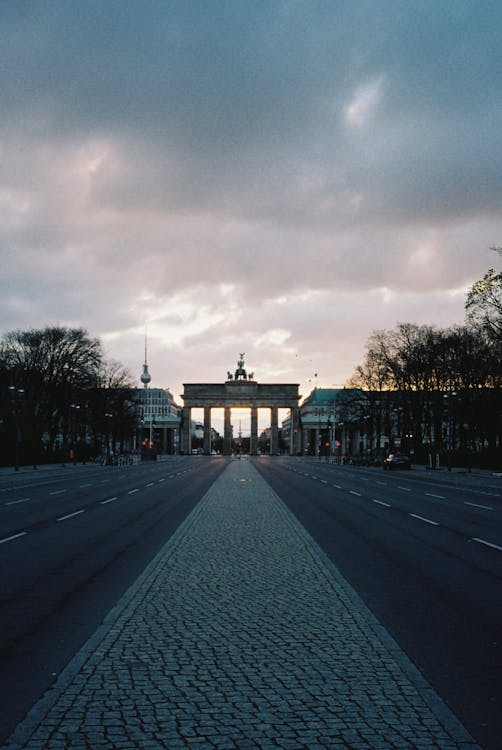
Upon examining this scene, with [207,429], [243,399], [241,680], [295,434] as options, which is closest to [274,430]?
[295,434]

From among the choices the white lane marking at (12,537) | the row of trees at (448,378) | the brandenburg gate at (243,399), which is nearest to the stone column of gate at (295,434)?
the brandenburg gate at (243,399)

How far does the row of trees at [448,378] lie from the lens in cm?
4981

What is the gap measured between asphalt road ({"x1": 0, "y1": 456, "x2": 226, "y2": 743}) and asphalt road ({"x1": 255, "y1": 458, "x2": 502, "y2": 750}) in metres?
2.99

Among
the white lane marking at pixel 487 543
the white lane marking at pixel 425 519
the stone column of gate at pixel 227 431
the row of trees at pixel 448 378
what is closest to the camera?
the white lane marking at pixel 487 543

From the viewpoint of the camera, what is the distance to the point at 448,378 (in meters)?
69.3

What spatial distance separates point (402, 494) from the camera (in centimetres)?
3089

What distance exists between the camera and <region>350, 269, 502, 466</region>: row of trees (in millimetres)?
49812

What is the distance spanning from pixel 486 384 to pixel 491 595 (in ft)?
185

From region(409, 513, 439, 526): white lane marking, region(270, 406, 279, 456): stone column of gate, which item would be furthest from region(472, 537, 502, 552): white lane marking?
region(270, 406, 279, 456): stone column of gate

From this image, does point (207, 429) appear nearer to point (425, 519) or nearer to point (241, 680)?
point (425, 519)

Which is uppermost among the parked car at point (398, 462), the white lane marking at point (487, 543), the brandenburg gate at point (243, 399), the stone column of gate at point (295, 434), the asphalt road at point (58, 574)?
the brandenburg gate at point (243, 399)

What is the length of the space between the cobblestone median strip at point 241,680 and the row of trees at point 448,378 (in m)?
42.6

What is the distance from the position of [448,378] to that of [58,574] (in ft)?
204

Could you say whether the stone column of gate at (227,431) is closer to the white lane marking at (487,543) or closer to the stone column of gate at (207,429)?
the stone column of gate at (207,429)
